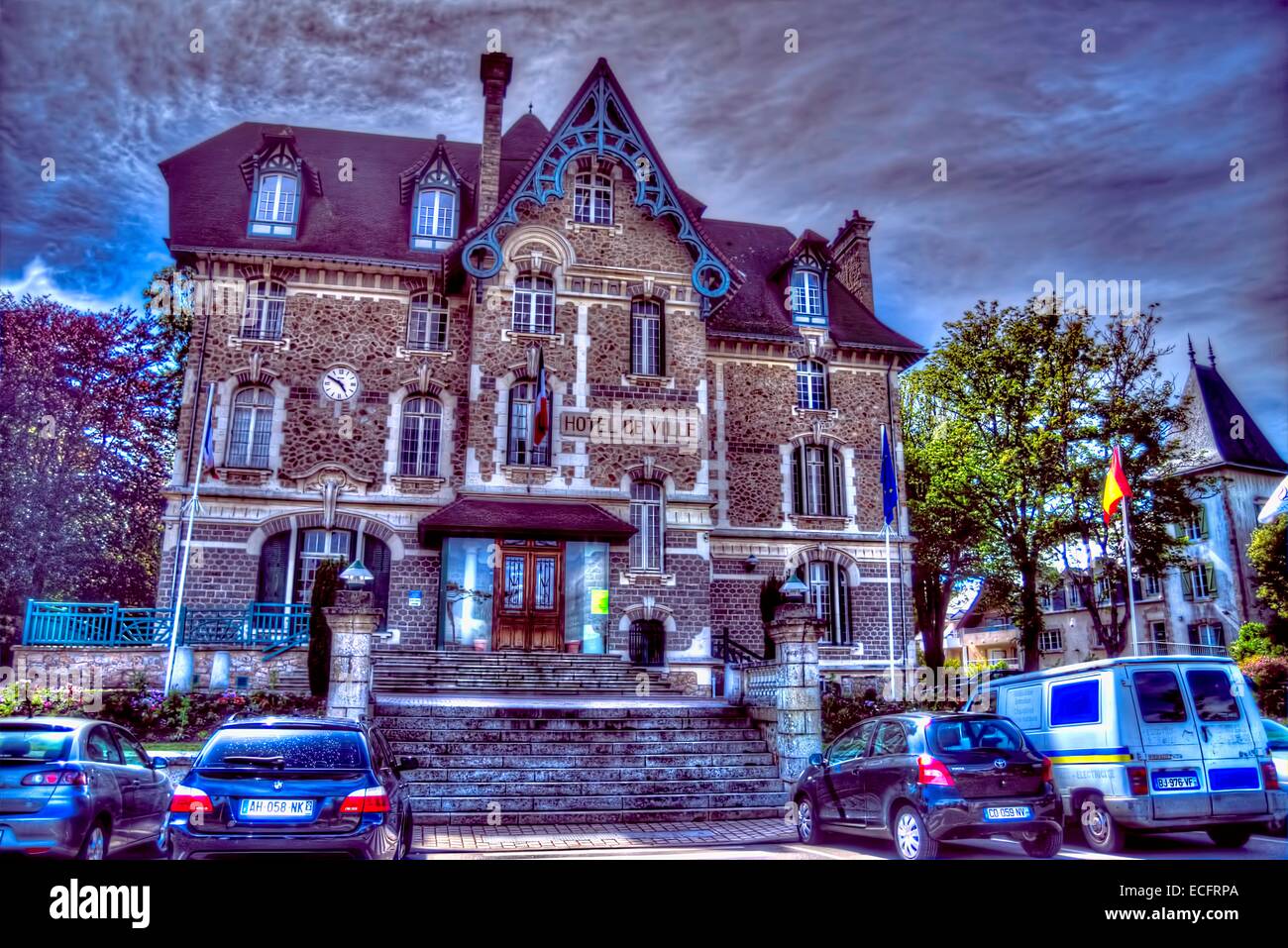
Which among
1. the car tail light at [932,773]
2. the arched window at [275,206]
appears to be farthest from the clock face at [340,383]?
the car tail light at [932,773]

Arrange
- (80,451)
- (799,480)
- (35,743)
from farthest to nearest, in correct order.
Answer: (799,480) < (80,451) < (35,743)

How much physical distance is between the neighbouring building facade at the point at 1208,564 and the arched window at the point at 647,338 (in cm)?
1137

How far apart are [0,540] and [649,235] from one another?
14.8 metres

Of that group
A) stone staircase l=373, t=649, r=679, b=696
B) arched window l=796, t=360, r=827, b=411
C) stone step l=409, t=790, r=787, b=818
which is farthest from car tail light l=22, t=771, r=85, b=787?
arched window l=796, t=360, r=827, b=411

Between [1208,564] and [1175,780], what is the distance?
2107 centimetres

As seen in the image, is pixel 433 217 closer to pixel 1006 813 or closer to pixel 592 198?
pixel 592 198

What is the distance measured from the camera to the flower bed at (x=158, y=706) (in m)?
14.2

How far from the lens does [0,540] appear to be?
15570 mm

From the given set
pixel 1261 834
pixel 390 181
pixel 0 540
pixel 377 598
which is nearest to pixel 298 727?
pixel 1261 834

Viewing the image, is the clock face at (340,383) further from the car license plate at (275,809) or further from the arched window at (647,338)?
the car license plate at (275,809)

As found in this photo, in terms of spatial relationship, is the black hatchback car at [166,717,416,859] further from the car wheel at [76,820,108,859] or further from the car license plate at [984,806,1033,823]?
the car license plate at [984,806,1033,823]

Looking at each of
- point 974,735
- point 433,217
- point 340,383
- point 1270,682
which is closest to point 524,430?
point 340,383

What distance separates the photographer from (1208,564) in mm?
26297

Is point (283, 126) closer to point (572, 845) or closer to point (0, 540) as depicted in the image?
point (0, 540)
